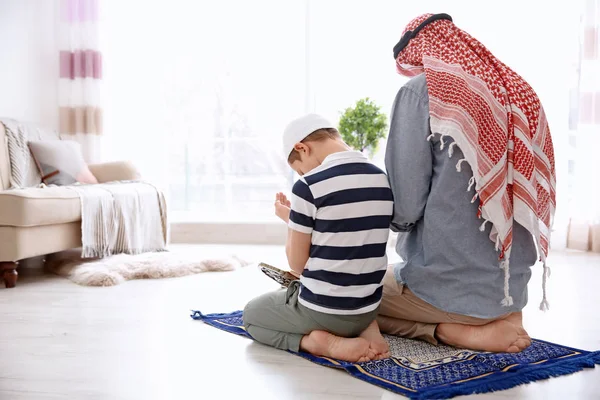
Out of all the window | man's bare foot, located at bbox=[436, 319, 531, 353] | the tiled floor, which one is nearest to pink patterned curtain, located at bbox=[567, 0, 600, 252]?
the window

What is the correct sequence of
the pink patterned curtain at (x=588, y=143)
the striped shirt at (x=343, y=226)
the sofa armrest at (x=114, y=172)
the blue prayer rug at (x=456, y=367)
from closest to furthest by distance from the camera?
1. the blue prayer rug at (x=456, y=367)
2. the striped shirt at (x=343, y=226)
3. the sofa armrest at (x=114, y=172)
4. the pink patterned curtain at (x=588, y=143)

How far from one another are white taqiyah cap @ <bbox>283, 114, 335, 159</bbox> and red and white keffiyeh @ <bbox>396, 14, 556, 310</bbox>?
31 cm

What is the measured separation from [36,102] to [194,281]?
251 cm

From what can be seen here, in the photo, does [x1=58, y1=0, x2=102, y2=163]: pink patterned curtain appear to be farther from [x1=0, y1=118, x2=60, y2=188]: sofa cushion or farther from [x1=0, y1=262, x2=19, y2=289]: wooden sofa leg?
[x1=0, y1=262, x2=19, y2=289]: wooden sofa leg

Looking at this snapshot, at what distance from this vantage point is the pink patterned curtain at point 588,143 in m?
4.28

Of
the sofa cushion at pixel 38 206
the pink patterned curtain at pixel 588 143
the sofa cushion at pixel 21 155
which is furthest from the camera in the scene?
the pink patterned curtain at pixel 588 143

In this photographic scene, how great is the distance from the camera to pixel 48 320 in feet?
7.45

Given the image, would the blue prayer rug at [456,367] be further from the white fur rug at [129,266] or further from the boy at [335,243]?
the white fur rug at [129,266]

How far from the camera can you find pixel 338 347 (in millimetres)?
1692

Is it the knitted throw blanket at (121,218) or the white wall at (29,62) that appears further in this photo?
the white wall at (29,62)

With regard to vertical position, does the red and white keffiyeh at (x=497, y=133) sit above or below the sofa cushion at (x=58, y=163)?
above

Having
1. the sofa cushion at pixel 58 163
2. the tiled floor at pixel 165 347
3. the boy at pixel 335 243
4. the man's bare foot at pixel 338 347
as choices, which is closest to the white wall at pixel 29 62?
the sofa cushion at pixel 58 163

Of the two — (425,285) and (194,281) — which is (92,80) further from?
(425,285)

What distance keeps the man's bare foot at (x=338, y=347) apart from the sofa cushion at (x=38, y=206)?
5.94 feet
